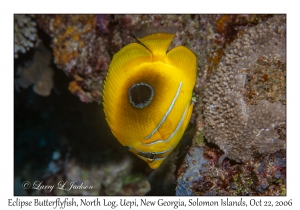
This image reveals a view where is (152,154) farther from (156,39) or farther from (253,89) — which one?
(253,89)

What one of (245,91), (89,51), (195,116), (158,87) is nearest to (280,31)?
(245,91)

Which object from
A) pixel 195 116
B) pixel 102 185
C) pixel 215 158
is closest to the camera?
pixel 215 158

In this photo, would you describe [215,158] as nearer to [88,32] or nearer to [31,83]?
[88,32]

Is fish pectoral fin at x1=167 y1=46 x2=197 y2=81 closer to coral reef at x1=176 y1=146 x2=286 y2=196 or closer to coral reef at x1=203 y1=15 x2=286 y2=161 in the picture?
coral reef at x1=203 y1=15 x2=286 y2=161

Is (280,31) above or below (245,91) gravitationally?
above

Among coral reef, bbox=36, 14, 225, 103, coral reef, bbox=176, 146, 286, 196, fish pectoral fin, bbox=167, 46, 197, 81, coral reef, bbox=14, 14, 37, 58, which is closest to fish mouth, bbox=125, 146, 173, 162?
coral reef, bbox=176, 146, 286, 196

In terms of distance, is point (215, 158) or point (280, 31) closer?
point (280, 31)

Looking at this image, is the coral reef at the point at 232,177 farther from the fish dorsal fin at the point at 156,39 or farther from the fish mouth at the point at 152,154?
the fish dorsal fin at the point at 156,39
